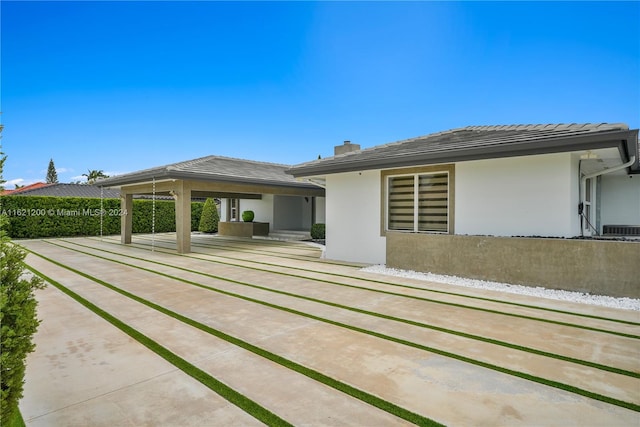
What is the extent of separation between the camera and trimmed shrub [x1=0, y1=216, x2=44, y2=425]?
1.93 metres

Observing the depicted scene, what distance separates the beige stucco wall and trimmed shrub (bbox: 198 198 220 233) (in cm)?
1687

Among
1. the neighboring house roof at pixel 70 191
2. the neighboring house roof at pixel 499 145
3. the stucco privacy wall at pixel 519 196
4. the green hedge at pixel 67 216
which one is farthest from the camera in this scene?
the neighboring house roof at pixel 70 191

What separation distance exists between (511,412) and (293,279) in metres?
5.43

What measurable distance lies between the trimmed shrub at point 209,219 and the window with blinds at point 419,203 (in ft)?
52.4

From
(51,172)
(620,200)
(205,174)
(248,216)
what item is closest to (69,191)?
(248,216)

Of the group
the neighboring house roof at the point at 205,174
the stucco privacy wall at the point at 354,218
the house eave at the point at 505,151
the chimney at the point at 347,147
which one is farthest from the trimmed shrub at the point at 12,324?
the chimney at the point at 347,147

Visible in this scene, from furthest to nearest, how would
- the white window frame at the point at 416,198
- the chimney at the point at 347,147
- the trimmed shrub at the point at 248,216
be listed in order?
the trimmed shrub at the point at 248,216, the chimney at the point at 347,147, the white window frame at the point at 416,198

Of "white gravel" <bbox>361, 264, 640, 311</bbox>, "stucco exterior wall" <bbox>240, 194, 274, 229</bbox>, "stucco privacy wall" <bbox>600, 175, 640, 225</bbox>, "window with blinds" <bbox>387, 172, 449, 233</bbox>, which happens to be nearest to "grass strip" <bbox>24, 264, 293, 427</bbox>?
"white gravel" <bbox>361, 264, 640, 311</bbox>

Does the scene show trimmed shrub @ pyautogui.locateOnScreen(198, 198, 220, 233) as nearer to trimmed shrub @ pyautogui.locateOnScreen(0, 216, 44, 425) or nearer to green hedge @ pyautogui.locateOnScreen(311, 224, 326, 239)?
green hedge @ pyautogui.locateOnScreen(311, 224, 326, 239)

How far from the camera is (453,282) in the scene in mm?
7266

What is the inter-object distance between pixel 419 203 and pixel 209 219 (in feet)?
55.8

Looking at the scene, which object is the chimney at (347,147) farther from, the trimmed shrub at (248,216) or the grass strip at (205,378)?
the grass strip at (205,378)

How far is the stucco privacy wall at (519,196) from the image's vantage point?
715 cm

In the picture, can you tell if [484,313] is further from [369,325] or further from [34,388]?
[34,388]
